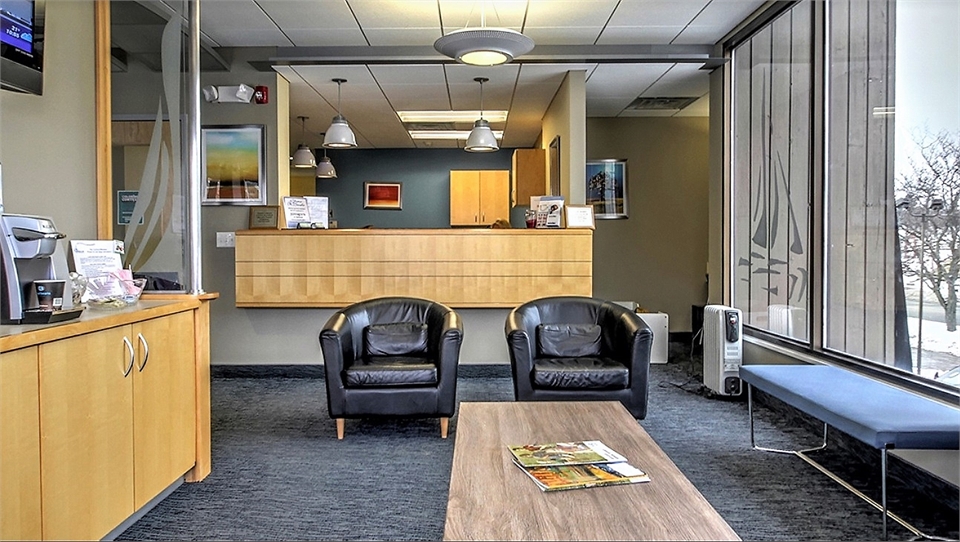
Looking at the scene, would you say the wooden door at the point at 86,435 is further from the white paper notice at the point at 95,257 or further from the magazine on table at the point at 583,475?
the magazine on table at the point at 583,475

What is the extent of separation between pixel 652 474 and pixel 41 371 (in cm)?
214

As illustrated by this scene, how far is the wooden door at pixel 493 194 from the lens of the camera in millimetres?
10312

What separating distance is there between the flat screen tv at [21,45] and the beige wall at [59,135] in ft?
0.38

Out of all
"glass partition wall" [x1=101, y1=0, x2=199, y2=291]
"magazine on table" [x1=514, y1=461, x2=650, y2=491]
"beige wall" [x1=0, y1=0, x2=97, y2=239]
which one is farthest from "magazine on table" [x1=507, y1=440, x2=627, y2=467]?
"beige wall" [x1=0, y1=0, x2=97, y2=239]

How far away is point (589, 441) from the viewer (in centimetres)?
264

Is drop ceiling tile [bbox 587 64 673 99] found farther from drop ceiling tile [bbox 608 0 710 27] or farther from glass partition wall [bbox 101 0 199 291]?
glass partition wall [bbox 101 0 199 291]

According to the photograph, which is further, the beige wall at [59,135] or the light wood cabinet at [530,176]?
the light wood cabinet at [530,176]

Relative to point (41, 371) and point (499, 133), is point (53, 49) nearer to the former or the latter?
point (41, 371)

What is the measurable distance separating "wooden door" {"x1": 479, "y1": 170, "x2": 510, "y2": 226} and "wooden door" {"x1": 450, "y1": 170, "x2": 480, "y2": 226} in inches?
3.4

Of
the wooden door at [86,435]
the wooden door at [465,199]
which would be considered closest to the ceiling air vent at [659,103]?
the wooden door at [465,199]

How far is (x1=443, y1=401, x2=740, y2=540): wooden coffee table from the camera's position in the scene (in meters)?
1.78

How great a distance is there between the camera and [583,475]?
2195mm

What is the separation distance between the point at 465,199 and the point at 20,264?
829 cm

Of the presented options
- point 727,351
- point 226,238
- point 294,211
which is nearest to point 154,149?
point 294,211
